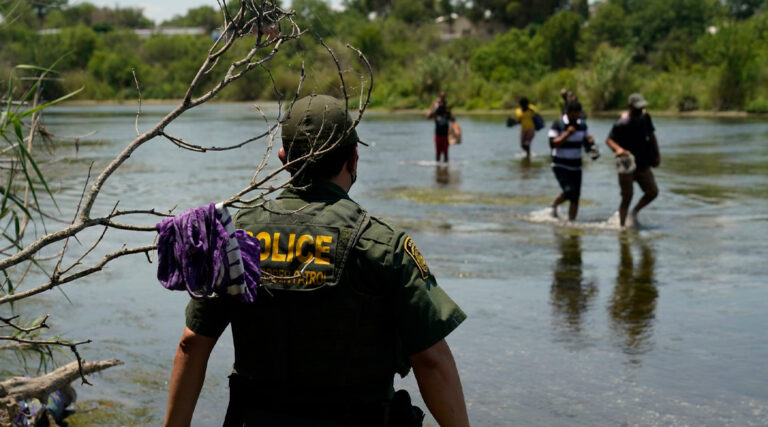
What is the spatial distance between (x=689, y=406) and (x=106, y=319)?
14.0 feet

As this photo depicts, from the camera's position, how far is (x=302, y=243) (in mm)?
2879

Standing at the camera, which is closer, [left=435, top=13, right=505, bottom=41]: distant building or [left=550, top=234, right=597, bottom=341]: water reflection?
[left=550, top=234, right=597, bottom=341]: water reflection

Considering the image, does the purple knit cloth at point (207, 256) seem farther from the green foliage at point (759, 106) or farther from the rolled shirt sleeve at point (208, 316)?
the green foliage at point (759, 106)

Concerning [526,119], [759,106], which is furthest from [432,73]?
[526,119]

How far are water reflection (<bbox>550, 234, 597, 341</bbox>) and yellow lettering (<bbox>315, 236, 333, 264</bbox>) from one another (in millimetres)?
4388

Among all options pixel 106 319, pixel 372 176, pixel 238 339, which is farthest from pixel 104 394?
pixel 372 176

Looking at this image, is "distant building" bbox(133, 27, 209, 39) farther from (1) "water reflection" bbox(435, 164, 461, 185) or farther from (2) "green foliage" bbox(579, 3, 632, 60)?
(1) "water reflection" bbox(435, 164, 461, 185)

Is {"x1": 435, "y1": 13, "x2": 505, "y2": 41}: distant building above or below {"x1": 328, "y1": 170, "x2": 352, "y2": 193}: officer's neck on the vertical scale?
above

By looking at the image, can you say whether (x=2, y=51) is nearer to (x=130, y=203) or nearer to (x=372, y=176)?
(x=130, y=203)

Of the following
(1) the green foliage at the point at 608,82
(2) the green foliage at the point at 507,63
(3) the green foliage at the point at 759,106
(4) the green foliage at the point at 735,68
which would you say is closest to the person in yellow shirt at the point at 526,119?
(3) the green foliage at the point at 759,106

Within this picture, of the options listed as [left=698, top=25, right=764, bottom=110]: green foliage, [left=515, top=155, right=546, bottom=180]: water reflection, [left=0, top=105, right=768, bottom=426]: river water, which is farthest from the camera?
[left=698, top=25, right=764, bottom=110]: green foliage

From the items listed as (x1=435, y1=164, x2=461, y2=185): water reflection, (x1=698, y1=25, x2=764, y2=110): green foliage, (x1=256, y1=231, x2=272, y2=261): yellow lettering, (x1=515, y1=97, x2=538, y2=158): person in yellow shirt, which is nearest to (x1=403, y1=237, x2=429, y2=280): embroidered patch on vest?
(x1=256, y1=231, x2=272, y2=261): yellow lettering

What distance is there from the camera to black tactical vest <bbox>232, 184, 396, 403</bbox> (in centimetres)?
282

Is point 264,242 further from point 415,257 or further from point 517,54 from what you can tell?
point 517,54
